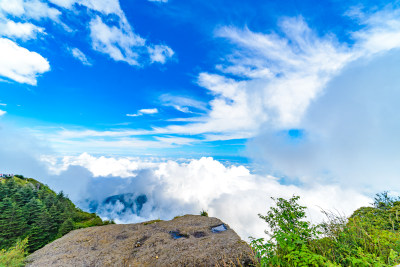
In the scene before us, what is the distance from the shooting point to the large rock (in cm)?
997

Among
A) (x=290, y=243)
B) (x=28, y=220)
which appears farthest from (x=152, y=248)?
(x=28, y=220)

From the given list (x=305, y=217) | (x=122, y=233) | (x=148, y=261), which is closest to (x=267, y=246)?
(x=305, y=217)

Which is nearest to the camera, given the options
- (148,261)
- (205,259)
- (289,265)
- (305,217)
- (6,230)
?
(289,265)

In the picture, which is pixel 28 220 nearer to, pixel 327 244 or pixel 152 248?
pixel 152 248

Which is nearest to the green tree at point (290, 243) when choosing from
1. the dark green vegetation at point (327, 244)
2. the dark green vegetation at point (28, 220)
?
the dark green vegetation at point (327, 244)

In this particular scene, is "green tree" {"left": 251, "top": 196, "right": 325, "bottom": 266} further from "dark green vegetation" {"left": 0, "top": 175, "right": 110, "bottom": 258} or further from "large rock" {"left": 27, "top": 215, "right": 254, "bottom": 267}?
"dark green vegetation" {"left": 0, "top": 175, "right": 110, "bottom": 258}

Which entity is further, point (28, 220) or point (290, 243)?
point (28, 220)

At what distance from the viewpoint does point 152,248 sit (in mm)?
12109

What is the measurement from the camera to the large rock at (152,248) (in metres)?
9.97

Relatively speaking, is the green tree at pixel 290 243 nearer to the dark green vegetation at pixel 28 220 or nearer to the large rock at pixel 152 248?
the large rock at pixel 152 248

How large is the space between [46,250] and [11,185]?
1382 cm

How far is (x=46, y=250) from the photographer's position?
1412 centimetres

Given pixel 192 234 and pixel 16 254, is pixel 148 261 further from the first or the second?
pixel 16 254

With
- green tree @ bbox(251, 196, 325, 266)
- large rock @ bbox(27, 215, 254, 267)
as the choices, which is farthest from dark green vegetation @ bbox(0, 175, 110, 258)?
green tree @ bbox(251, 196, 325, 266)
